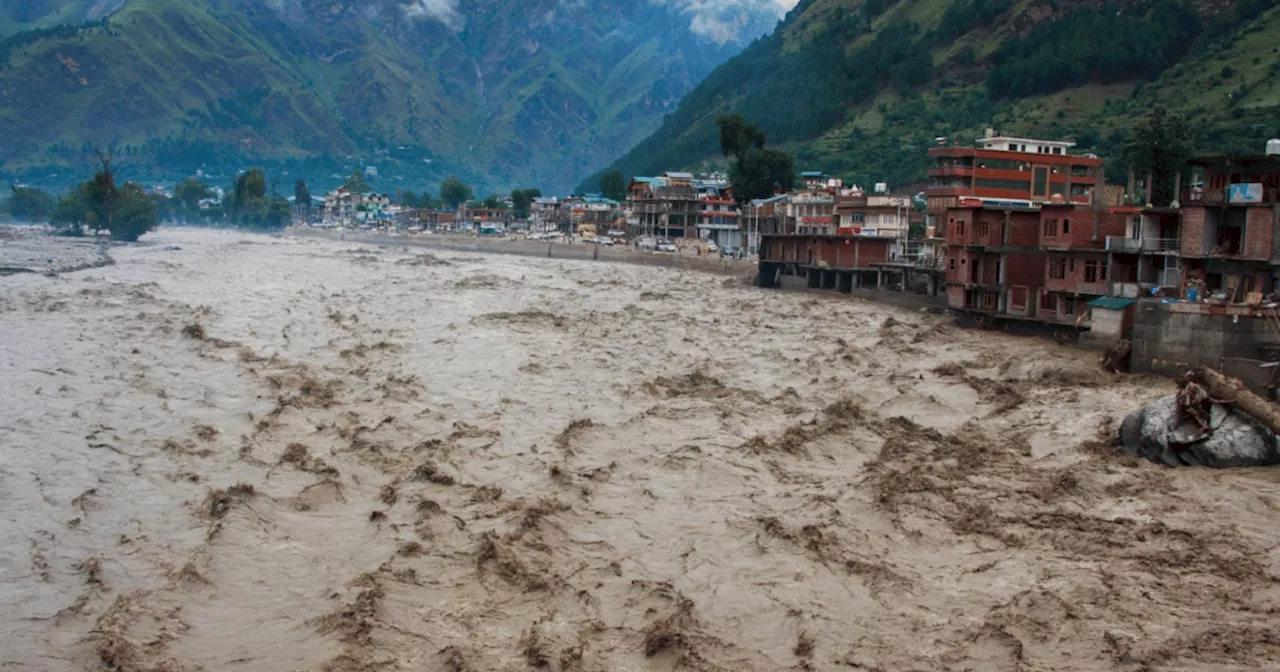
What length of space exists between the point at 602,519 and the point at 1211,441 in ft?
41.1

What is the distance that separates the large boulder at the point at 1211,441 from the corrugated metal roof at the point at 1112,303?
14.0 m

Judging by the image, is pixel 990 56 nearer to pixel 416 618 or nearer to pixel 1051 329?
pixel 1051 329

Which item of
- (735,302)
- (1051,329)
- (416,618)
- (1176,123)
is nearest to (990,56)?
(1176,123)

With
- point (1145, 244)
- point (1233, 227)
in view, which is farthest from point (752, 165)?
point (1233, 227)

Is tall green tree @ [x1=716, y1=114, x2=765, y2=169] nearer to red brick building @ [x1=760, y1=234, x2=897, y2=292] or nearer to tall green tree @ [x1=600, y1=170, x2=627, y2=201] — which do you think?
red brick building @ [x1=760, y1=234, x2=897, y2=292]

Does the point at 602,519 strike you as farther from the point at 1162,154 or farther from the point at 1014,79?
the point at 1014,79

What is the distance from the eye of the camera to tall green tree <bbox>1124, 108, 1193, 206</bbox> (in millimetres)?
62656

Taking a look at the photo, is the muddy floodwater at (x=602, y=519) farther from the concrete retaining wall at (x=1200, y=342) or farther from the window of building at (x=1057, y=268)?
the window of building at (x=1057, y=268)

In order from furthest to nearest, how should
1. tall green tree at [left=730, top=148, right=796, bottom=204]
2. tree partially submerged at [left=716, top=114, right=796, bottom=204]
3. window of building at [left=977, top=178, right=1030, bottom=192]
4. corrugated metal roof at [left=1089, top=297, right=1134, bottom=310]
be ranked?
tree partially submerged at [left=716, top=114, right=796, bottom=204] → tall green tree at [left=730, top=148, right=796, bottom=204] → window of building at [left=977, top=178, right=1030, bottom=192] → corrugated metal roof at [left=1089, top=297, right=1134, bottom=310]

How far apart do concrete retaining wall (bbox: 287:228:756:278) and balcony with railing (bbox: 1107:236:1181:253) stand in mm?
46506

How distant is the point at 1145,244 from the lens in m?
39.4

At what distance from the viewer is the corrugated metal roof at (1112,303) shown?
121ft

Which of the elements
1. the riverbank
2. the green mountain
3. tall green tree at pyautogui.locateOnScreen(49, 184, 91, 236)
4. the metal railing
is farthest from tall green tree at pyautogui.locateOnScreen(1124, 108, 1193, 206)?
tall green tree at pyautogui.locateOnScreen(49, 184, 91, 236)

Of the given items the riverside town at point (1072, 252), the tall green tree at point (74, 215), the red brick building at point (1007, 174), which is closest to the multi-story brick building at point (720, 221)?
the riverside town at point (1072, 252)
